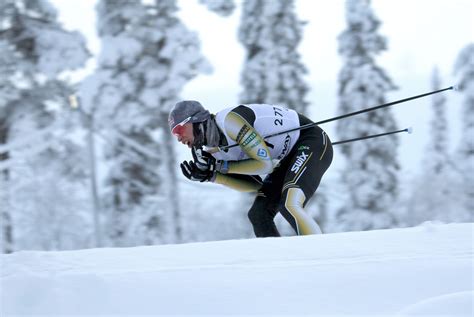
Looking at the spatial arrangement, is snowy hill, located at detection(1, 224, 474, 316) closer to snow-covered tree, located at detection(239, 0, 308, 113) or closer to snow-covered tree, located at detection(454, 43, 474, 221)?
snow-covered tree, located at detection(239, 0, 308, 113)

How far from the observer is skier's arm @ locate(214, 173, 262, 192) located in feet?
13.8

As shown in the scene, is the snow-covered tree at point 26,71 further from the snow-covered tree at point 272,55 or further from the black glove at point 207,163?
the black glove at point 207,163

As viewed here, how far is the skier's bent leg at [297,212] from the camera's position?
3.64 meters

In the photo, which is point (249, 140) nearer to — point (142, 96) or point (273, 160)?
point (273, 160)

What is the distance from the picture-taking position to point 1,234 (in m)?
12.9

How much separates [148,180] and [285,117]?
10.3 meters

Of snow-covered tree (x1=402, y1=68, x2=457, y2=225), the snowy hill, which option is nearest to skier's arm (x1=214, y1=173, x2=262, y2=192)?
the snowy hill

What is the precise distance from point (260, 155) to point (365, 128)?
446 inches

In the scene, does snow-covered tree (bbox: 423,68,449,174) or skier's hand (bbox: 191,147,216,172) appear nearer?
skier's hand (bbox: 191,147,216,172)

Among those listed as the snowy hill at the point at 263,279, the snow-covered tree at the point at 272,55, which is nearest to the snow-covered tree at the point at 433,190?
the snow-covered tree at the point at 272,55

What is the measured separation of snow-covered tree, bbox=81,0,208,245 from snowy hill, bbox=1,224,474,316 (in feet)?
34.9

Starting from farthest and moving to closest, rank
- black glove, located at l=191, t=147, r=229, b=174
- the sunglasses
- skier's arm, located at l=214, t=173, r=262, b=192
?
skier's arm, located at l=214, t=173, r=262, b=192
black glove, located at l=191, t=147, r=229, b=174
the sunglasses

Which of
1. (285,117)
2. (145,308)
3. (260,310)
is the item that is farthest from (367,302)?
(285,117)

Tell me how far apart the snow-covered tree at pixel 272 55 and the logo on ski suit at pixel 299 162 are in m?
10.2
